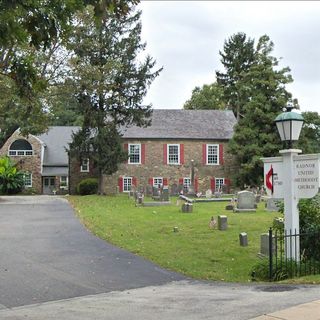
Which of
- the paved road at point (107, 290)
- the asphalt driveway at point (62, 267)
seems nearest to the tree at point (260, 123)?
the asphalt driveway at point (62, 267)

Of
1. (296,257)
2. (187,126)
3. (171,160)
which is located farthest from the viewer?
(187,126)

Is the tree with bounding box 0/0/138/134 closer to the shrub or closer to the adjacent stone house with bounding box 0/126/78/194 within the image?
the shrub

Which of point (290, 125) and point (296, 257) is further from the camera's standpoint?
point (290, 125)

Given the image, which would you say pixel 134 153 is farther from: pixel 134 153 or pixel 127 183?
pixel 127 183

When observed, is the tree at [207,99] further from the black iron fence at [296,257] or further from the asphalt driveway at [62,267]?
the black iron fence at [296,257]

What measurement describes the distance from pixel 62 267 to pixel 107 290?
8.22 feet

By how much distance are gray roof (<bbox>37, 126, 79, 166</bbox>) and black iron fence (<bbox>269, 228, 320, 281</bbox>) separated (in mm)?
38257

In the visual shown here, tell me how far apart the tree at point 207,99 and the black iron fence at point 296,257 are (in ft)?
185

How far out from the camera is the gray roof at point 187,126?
4303 cm

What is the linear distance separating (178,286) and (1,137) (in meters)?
44.8

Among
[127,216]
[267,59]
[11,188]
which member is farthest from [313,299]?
[11,188]

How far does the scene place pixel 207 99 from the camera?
6625 cm

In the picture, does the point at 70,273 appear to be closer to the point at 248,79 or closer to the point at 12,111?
the point at 12,111

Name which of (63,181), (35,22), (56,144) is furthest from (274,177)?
(56,144)
